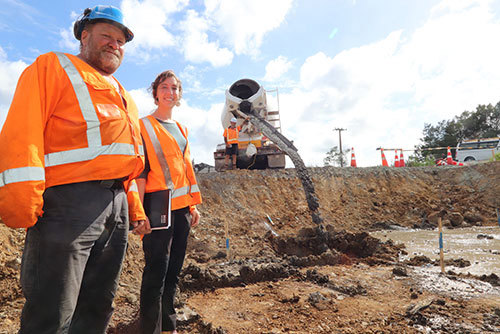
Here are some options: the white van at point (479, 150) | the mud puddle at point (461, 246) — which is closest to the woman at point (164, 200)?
the mud puddle at point (461, 246)

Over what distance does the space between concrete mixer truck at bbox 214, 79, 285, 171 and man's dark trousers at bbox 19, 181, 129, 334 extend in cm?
757

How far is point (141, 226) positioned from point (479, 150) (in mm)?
23388

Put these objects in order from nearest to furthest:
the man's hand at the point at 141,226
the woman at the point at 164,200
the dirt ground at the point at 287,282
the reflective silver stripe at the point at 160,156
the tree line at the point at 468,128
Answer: the man's hand at the point at 141,226 → the woman at the point at 164,200 → the reflective silver stripe at the point at 160,156 → the dirt ground at the point at 287,282 → the tree line at the point at 468,128

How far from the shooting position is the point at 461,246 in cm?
657

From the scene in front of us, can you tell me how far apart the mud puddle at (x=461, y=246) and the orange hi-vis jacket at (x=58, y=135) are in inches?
202

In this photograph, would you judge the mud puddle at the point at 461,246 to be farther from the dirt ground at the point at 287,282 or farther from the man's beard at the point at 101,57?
the man's beard at the point at 101,57

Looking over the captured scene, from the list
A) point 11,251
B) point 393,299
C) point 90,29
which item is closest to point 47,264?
point 90,29

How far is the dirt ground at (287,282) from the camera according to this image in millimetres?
2787

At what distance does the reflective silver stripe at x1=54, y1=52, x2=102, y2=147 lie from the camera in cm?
140

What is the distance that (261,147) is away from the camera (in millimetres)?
11227

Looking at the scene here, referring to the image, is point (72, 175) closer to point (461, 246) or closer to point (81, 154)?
point (81, 154)

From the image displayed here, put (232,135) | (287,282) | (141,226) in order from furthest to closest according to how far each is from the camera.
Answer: (232,135) → (287,282) → (141,226)

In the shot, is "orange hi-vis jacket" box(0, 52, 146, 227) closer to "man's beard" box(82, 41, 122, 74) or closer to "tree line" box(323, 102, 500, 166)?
"man's beard" box(82, 41, 122, 74)

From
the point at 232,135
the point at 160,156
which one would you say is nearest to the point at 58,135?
the point at 160,156
